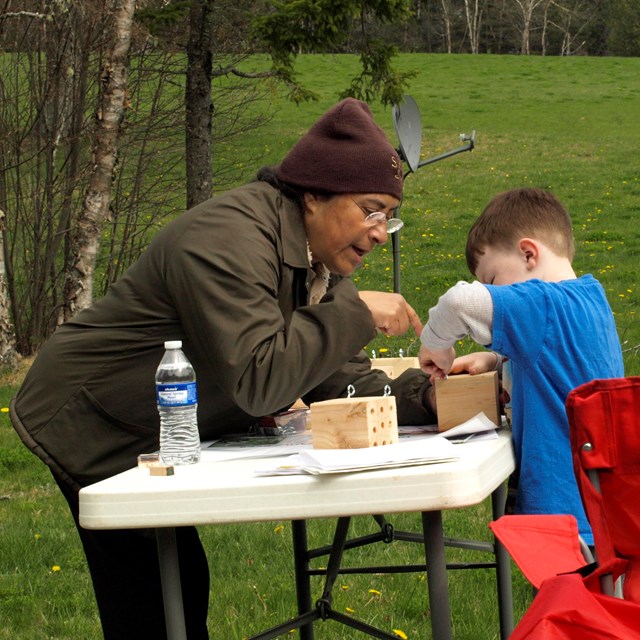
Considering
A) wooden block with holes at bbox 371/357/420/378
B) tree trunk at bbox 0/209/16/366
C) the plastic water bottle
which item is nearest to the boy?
the plastic water bottle

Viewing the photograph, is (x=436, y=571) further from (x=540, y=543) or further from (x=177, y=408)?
(x=177, y=408)

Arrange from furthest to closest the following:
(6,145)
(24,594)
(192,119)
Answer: (192,119)
(6,145)
(24,594)

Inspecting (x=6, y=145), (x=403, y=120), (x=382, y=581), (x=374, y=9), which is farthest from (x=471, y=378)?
(x=374, y=9)

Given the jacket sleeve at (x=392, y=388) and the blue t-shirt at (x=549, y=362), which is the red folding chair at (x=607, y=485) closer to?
the blue t-shirt at (x=549, y=362)

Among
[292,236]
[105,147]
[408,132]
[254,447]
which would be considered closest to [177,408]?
[254,447]

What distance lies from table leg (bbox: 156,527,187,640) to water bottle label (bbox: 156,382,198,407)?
0.86ft

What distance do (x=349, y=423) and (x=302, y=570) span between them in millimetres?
1417

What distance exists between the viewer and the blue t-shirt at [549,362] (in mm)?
2387

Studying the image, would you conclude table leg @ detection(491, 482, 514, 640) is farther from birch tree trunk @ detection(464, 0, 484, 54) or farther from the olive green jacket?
birch tree trunk @ detection(464, 0, 484, 54)

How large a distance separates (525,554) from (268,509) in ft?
1.45

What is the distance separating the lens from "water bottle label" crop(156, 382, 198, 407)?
215cm

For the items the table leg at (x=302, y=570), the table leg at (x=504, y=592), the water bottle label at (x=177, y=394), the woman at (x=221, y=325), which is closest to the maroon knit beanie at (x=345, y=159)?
the woman at (x=221, y=325)

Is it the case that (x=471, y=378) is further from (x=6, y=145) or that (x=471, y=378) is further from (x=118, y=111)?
(x=6, y=145)

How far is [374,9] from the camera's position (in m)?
12.0
